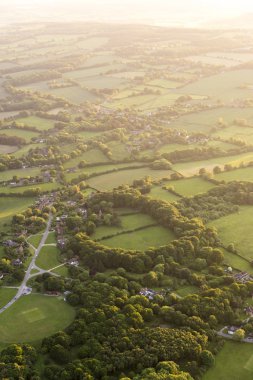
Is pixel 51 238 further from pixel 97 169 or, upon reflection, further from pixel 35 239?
pixel 97 169

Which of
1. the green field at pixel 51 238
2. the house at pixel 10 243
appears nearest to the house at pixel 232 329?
the green field at pixel 51 238

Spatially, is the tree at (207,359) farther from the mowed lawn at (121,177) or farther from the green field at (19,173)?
the green field at (19,173)

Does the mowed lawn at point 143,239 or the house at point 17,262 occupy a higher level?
the mowed lawn at point 143,239

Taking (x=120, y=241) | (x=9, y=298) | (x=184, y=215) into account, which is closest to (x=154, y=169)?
(x=184, y=215)

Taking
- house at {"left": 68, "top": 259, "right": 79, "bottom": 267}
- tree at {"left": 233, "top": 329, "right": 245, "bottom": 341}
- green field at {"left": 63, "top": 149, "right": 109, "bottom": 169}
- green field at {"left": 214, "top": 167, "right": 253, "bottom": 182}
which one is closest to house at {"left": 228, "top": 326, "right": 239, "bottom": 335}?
tree at {"left": 233, "top": 329, "right": 245, "bottom": 341}

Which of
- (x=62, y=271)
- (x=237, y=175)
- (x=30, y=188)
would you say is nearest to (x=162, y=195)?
(x=237, y=175)
